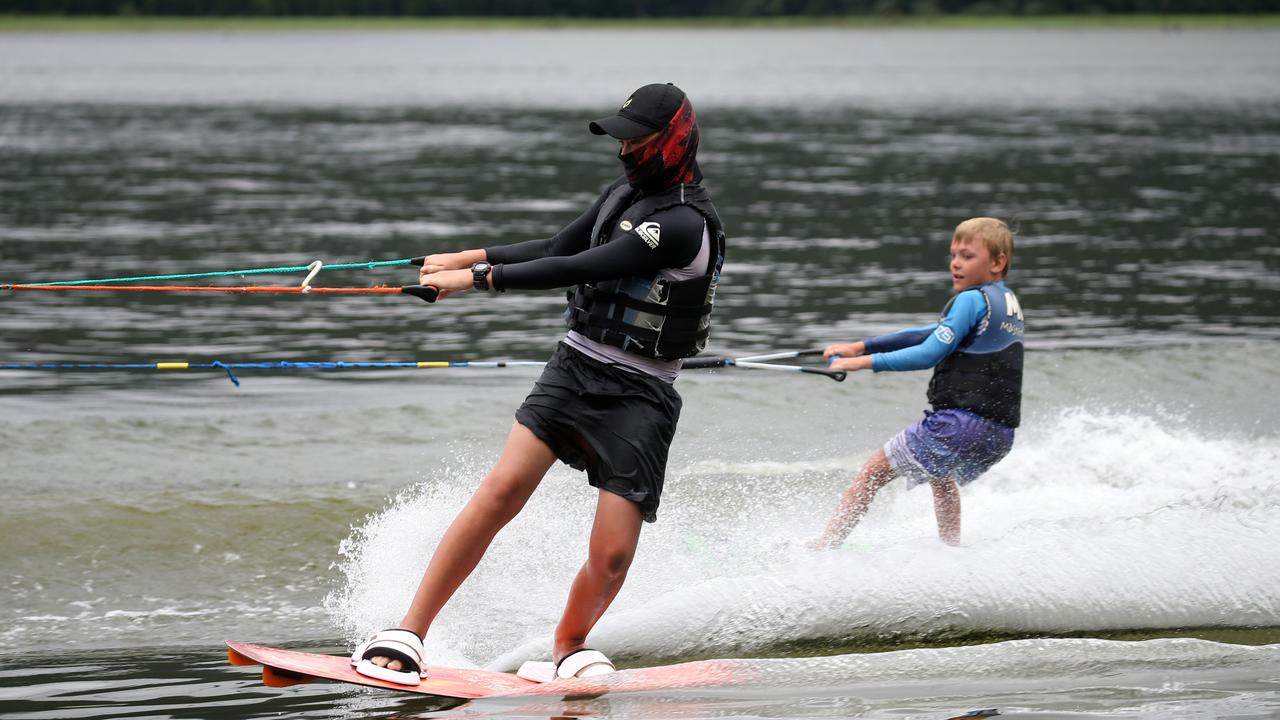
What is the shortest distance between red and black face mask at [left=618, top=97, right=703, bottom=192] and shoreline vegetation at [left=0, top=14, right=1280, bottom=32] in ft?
437

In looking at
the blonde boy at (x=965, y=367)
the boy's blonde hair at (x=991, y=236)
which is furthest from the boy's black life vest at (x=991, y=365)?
the boy's blonde hair at (x=991, y=236)

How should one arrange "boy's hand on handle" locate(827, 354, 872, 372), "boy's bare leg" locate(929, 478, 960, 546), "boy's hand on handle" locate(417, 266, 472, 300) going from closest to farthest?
"boy's hand on handle" locate(417, 266, 472, 300) < "boy's hand on handle" locate(827, 354, 872, 372) < "boy's bare leg" locate(929, 478, 960, 546)

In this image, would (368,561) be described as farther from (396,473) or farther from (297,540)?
(396,473)

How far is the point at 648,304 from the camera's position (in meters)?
5.01

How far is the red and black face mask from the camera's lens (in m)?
4.93

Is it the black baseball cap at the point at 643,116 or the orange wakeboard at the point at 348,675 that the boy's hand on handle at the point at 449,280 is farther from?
the orange wakeboard at the point at 348,675

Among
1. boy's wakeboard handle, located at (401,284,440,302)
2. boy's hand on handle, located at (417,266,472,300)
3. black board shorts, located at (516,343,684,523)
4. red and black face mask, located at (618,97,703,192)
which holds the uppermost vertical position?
red and black face mask, located at (618,97,703,192)

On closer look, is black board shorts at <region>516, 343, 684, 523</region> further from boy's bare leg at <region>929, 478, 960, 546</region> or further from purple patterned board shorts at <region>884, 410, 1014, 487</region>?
boy's bare leg at <region>929, 478, 960, 546</region>

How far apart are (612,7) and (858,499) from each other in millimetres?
143035

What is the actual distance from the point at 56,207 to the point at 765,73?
57.2 meters

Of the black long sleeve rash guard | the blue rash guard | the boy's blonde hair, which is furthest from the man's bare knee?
the boy's blonde hair

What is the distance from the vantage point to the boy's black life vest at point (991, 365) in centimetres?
624

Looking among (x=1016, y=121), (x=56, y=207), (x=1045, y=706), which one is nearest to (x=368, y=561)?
(x=1045, y=706)

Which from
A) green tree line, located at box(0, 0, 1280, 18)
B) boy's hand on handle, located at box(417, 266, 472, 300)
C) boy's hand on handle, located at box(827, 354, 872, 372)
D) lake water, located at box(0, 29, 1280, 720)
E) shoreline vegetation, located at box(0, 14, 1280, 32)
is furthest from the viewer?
green tree line, located at box(0, 0, 1280, 18)
